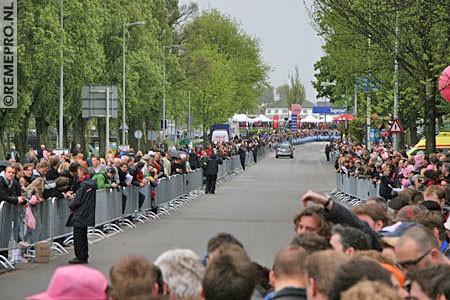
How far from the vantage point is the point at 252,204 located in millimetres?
35344

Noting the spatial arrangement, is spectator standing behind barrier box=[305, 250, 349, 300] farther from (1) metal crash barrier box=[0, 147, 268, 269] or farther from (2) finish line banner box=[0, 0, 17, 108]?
(2) finish line banner box=[0, 0, 17, 108]

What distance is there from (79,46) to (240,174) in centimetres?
1254

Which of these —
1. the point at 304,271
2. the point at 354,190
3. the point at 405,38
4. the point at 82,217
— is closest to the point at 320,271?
the point at 304,271

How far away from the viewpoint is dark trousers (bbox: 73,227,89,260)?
17812 millimetres

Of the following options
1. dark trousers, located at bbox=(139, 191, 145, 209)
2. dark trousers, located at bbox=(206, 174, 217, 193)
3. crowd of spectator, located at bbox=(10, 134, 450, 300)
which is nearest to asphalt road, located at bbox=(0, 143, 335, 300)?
dark trousers, located at bbox=(139, 191, 145, 209)

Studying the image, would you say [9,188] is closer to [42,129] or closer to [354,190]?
[354,190]

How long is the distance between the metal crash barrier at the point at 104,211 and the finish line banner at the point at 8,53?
1025 centimetres

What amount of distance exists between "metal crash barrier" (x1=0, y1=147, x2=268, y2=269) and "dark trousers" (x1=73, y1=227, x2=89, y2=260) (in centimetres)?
76

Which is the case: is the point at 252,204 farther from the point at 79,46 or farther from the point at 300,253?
the point at 300,253

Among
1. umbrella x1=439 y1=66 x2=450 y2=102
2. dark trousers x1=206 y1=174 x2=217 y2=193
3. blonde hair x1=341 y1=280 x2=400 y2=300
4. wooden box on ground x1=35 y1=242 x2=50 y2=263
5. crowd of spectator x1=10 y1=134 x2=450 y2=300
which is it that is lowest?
dark trousers x1=206 y1=174 x2=217 y2=193

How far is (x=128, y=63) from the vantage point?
67.7m

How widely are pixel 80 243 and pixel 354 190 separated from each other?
19504mm

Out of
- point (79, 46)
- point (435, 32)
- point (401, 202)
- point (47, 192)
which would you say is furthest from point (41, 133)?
point (401, 202)

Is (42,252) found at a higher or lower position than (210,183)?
higher
